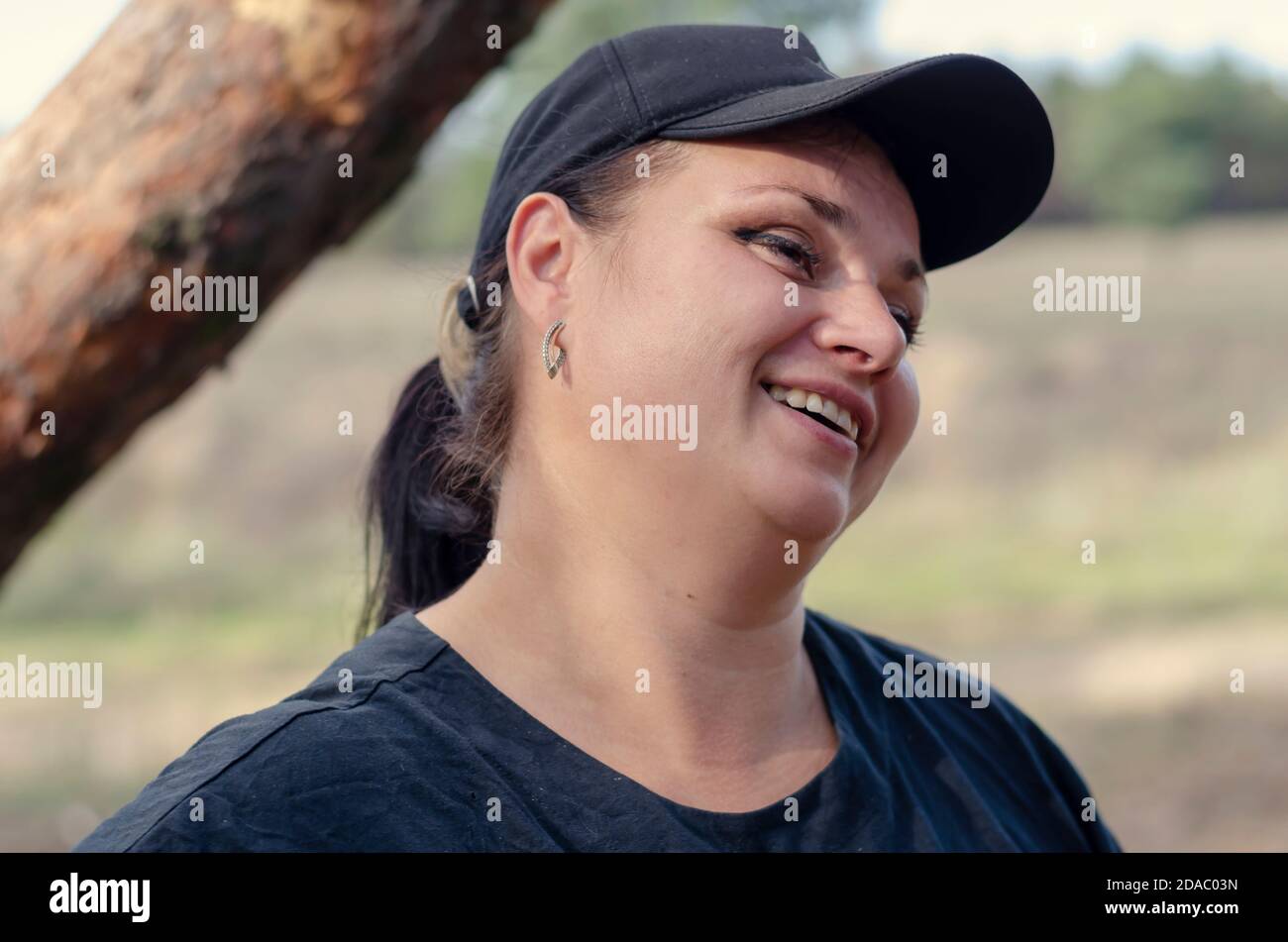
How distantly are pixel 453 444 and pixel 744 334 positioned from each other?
0.53 m

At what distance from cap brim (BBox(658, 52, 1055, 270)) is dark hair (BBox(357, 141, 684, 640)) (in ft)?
0.40

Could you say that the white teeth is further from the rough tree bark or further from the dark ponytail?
the rough tree bark

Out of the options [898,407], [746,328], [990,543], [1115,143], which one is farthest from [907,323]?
[1115,143]

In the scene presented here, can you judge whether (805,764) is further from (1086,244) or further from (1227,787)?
(1086,244)

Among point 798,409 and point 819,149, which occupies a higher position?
point 819,149

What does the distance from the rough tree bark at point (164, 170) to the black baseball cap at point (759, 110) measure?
85cm

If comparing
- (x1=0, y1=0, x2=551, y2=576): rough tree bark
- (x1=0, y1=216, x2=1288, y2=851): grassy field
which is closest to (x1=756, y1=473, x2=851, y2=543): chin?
(x1=0, y1=0, x2=551, y2=576): rough tree bark

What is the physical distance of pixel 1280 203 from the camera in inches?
908

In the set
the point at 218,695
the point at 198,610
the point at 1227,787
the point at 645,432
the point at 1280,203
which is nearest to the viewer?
the point at 645,432

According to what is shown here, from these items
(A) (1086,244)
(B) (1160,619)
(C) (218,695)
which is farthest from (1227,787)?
(A) (1086,244)

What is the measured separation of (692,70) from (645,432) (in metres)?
0.45

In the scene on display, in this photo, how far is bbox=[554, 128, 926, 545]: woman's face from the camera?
1571 mm

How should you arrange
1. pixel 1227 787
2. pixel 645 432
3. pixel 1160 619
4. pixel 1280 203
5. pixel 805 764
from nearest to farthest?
pixel 645 432
pixel 805 764
pixel 1227 787
pixel 1160 619
pixel 1280 203

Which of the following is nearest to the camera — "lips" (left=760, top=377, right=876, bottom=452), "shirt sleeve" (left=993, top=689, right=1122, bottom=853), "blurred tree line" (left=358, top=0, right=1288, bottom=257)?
"lips" (left=760, top=377, right=876, bottom=452)
